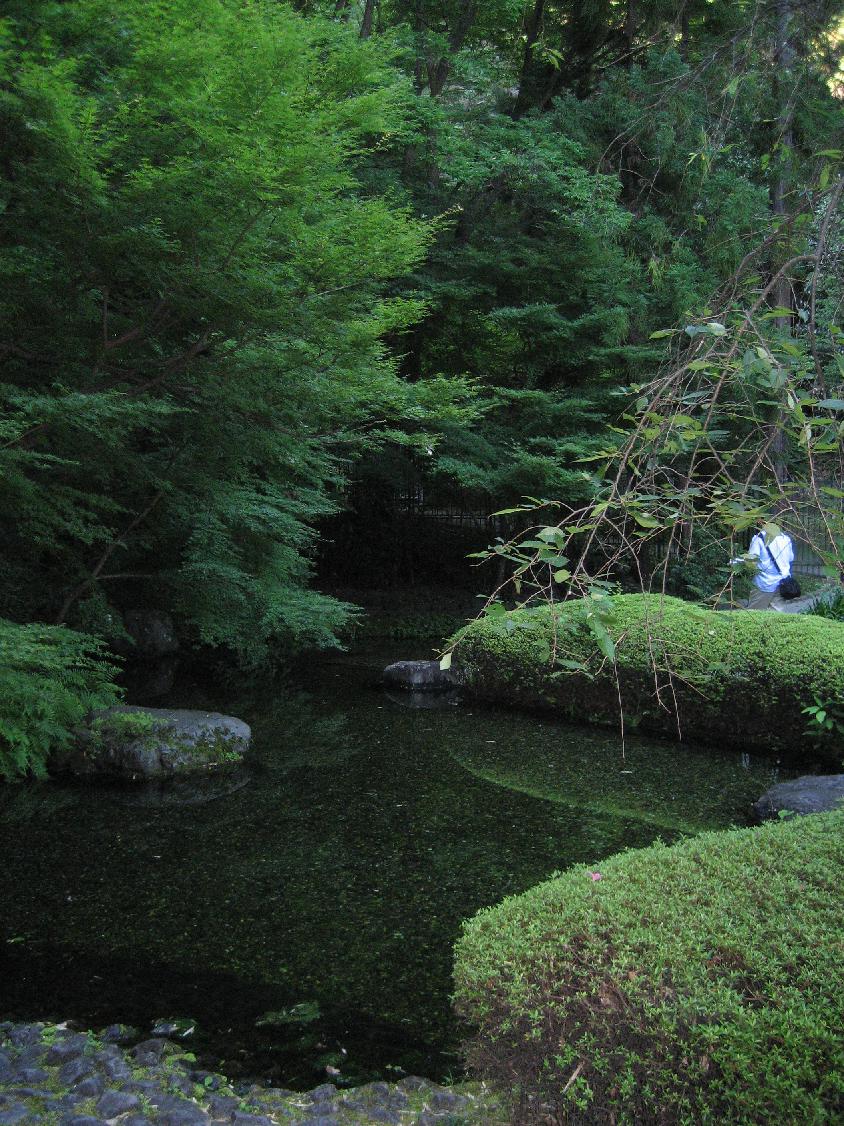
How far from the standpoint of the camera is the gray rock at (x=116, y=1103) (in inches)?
103

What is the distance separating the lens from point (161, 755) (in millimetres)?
6242

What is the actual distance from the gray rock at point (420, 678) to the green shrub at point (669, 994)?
6076 mm

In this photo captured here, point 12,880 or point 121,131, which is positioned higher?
point 121,131

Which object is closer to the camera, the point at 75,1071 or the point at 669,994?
the point at 669,994

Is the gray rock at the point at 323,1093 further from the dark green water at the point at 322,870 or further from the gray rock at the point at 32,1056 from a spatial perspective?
the gray rock at the point at 32,1056

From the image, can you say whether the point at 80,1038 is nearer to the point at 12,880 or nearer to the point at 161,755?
the point at 12,880

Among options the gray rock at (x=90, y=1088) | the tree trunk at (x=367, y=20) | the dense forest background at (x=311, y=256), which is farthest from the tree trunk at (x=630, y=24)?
the gray rock at (x=90, y=1088)

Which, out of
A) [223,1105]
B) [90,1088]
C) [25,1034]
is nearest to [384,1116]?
[223,1105]

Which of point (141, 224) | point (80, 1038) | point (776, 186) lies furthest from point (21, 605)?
point (776, 186)

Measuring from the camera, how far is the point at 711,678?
21.3 ft

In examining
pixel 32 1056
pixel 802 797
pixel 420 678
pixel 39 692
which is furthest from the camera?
pixel 420 678

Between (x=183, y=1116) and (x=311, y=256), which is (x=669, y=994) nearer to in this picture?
(x=183, y=1116)

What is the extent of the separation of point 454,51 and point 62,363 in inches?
339

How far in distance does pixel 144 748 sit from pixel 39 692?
1.06 m
